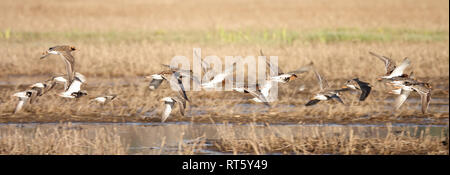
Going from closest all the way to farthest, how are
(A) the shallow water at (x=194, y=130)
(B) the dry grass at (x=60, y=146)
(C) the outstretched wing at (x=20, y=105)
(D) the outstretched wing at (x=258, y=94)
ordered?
(B) the dry grass at (x=60, y=146)
(D) the outstretched wing at (x=258, y=94)
(A) the shallow water at (x=194, y=130)
(C) the outstretched wing at (x=20, y=105)

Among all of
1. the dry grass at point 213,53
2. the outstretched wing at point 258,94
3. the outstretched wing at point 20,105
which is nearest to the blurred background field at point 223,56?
the dry grass at point 213,53

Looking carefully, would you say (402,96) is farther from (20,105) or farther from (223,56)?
(223,56)

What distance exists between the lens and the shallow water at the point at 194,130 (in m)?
10.1

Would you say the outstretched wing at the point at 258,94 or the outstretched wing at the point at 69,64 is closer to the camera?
the outstretched wing at the point at 258,94

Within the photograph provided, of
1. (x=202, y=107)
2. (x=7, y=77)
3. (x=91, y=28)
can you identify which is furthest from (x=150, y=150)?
(x=91, y=28)

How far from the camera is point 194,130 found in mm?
10789

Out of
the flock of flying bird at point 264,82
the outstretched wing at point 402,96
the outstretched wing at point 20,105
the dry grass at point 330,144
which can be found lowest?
the dry grass at point 330,144

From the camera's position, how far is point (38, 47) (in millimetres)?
21906

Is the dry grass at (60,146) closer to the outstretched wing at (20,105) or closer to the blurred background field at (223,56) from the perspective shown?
the blurred background field at (223,56)

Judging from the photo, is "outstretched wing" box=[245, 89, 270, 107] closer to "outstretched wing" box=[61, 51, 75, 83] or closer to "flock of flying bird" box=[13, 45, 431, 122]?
"flock of flying bird" box=[13, 45, 431, 122]

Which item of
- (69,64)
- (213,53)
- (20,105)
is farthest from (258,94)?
(213,53)
